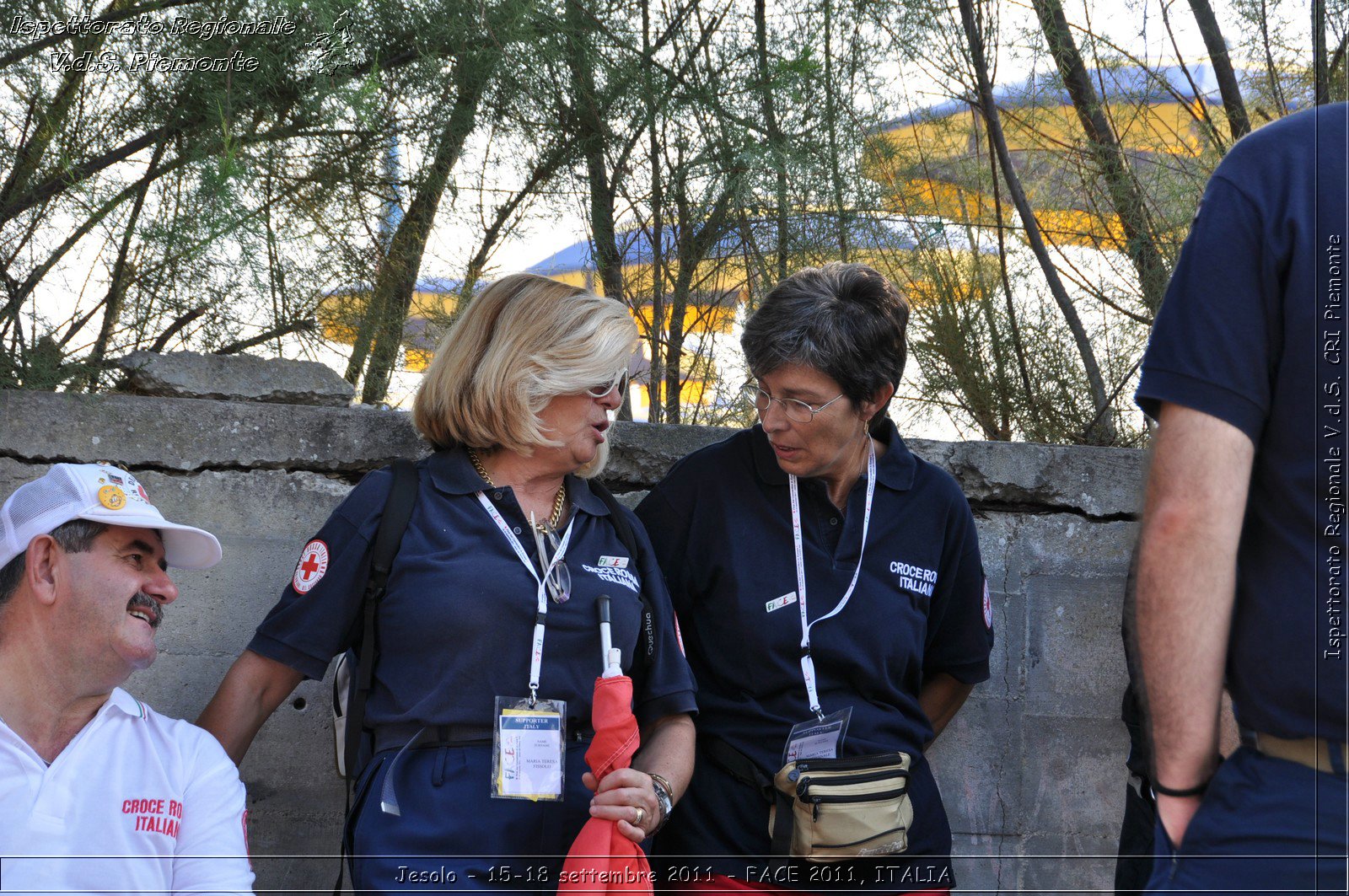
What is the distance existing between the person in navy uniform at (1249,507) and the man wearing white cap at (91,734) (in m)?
1.54

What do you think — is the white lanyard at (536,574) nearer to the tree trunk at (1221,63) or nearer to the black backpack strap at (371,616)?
the black backpack strap at (371,616)

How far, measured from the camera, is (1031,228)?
352 centimetres

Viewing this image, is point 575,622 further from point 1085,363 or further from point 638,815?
point 1085,363

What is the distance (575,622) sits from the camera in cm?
234

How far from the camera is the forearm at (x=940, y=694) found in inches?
109

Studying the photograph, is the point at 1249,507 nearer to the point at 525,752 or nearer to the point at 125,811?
the point at 525,752

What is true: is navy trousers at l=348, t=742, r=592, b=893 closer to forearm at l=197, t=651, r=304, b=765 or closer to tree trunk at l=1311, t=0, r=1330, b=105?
forearm at l=197, t=651, r=304, b=765

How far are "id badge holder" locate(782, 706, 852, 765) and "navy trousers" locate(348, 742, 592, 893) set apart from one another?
20.0 inches

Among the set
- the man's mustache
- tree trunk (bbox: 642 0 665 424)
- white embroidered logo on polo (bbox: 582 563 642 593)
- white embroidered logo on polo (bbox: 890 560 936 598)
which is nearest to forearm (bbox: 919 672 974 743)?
white embroidered logo on polo (bbox: 890 560 936 598)

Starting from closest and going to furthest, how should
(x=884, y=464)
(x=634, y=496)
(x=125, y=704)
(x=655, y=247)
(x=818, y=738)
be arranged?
1. (x=125, y=704)
2. (x=818, y=738)
3. (x=884, y=464)
4. (x=634, y=496)
5. (x=655, y=247)

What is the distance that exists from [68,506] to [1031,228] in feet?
8.91

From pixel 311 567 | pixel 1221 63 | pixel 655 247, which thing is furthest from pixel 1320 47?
pixel 311 567

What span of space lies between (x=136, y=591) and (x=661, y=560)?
1112 mm

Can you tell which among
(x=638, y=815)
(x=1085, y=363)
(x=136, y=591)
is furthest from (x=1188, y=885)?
(x=1085, y=363)
